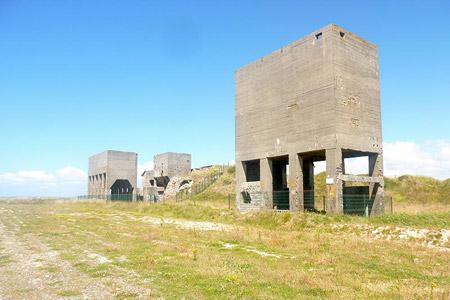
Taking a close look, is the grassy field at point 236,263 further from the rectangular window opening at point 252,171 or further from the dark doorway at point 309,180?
the rectangular window opening at point 252,171

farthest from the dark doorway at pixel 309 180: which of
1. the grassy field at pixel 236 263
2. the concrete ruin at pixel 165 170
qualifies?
the concrete ruin at pixel 165 170

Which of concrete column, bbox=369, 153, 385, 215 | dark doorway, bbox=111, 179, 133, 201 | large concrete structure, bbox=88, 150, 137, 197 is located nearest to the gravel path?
concrete column, bbox=369, 153, 385, 215

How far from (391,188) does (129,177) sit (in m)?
50.7

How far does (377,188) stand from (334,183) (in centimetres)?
512

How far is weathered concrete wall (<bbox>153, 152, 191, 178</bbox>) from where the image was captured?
6369 centimetres

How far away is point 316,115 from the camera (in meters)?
26.1

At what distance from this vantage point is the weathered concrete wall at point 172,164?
209ft

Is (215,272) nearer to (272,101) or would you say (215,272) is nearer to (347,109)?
(347,109)

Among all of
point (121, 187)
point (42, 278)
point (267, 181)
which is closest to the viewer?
point (42, 278)

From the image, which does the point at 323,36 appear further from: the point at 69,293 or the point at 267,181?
the point at 69,293

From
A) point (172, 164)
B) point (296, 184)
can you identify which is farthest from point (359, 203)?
point (172, 164)

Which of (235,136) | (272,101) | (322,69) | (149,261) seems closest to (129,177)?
(235,136)

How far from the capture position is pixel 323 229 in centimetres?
2081

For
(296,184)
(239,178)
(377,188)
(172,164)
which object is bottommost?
(377,188)
